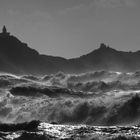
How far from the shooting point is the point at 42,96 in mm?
60156

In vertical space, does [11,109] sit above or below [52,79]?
below

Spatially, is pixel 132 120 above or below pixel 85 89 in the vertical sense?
below

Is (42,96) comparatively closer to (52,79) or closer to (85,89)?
(85,89)

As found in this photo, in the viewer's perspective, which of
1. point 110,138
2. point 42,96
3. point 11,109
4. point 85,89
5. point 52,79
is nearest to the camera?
point 110,138

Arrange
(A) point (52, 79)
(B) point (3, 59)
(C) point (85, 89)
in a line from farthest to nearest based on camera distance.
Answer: (B) point (3, 59)
(A) point (52, 79)
(C) point (85, 89)

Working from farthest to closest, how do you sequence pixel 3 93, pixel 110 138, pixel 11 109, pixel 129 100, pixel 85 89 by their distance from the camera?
pixel 85 89 < pixel 3 93 < pixel 11 109 < pixel 129 100 < pixel 110 138

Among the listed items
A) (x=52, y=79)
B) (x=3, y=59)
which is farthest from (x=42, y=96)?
(x=3, y=59)

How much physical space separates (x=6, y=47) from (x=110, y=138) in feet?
561

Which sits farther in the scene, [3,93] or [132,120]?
[3,93]

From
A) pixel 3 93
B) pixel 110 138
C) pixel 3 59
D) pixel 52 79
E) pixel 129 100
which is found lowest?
pixel 110 138

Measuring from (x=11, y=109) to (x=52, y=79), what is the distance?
185 feet

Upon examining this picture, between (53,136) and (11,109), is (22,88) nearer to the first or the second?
(11,109)

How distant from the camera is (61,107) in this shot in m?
46.9

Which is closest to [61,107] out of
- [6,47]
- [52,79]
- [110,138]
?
[110,138]
